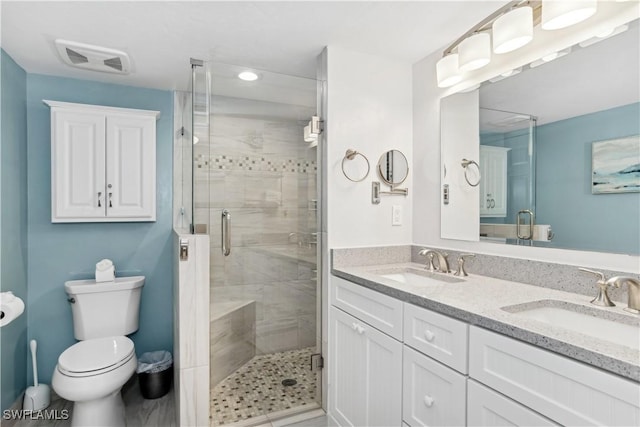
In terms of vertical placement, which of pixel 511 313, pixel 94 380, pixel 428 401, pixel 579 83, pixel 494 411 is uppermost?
pixel 579 83

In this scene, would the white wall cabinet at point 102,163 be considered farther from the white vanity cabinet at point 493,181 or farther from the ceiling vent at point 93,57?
the white vanity cabinet at point 493,181

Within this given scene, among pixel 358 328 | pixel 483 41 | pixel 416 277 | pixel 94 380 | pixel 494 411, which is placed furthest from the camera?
pixel 416 277

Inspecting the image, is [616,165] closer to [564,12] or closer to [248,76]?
[564,12]

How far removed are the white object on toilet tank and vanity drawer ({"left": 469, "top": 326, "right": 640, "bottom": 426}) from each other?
2.45 metres

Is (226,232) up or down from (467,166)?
down

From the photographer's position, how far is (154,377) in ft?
8.11

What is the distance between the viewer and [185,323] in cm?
194

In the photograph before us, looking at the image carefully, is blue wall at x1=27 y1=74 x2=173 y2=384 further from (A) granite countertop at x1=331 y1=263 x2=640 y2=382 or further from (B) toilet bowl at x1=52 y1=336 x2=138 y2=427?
(A) granite countertop at x1=331 y1=263 x2=640 y2=382

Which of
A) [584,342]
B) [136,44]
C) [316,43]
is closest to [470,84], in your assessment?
[316,43]

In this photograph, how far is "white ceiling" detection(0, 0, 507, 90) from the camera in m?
1.66

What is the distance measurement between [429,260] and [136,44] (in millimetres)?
2113

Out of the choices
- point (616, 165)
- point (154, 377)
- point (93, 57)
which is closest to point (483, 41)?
point (616, 165)

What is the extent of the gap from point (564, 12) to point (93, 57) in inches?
98.1

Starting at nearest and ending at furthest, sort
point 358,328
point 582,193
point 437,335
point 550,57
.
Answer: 1. point 437,335
2. point 582,193
3. point 550,57
4. point 358,328
